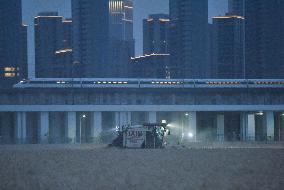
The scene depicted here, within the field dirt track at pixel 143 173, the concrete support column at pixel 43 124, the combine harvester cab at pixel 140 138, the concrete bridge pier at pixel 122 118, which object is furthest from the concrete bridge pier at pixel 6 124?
the field dirt track at pixel 143 173

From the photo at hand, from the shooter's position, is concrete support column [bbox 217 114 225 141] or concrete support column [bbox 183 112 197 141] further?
concrete support column [bbox 217 114 225 141]

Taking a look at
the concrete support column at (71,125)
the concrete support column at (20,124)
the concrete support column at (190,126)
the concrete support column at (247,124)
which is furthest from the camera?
the concrete support column at (247,124)

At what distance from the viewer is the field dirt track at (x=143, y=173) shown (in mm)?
24641

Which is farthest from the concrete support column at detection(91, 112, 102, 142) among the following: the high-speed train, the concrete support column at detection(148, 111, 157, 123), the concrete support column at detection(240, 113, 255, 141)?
the concrete support column at detection(240, 113, 255, 141)

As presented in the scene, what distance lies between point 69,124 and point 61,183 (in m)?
56.4

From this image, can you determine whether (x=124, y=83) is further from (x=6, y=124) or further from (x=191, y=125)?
(x=6, y=124)

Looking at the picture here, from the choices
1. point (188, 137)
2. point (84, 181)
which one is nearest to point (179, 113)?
point (188, 137)

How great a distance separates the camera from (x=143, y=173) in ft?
96.4

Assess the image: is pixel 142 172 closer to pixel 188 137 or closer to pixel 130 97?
pixel 188 137

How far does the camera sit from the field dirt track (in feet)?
80.8

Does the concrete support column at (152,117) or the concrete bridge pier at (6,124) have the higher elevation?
the concrete support column at (152,117)

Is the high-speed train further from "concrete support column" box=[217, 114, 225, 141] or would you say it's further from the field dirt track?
the field dirt track

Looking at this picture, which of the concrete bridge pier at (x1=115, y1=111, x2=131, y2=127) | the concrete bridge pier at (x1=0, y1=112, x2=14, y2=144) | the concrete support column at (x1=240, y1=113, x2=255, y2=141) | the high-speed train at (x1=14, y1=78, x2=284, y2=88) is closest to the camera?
the concrete bridge pier at (x1=115, y1=111, x2=131, y2=127)

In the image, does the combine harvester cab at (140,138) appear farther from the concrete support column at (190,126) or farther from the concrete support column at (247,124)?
the concrete support column at (247,124)
